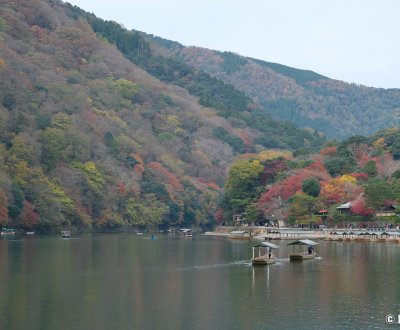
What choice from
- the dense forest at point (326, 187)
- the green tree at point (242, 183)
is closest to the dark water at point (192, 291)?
the dense forest at point (326, 187)

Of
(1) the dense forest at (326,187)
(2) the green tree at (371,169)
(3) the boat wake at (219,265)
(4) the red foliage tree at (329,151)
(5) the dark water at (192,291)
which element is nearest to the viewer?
(5) the dark water at (192,291)

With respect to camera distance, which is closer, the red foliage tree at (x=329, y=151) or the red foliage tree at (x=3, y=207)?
the red foliage tree at (x=3, y=207)

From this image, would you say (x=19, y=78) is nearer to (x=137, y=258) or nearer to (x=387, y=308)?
(x=137, y=258)

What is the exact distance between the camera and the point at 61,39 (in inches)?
7697

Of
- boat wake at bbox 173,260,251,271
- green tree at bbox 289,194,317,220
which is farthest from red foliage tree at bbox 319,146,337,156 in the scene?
boat wake at bbox 173,260,251,271

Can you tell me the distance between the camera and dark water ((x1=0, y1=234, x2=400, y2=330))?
130ft

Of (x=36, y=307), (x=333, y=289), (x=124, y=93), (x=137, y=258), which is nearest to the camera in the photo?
(x=36, y=307)

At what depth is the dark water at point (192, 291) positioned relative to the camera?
39.7m

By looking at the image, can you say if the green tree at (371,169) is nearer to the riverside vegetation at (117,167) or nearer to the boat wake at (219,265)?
the riverside vegetation at (117,167)

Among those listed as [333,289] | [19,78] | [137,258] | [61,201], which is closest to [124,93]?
[19,78]

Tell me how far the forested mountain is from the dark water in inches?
1643

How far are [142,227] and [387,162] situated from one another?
43436 millimetres

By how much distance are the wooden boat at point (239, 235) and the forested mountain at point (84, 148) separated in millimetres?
21212

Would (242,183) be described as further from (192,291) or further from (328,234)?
(192,291)
